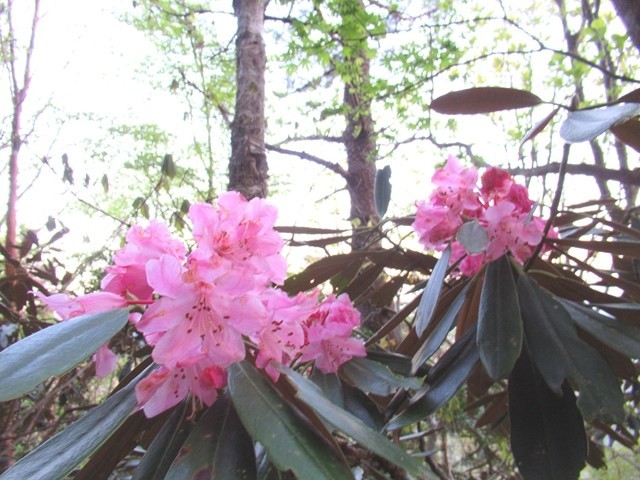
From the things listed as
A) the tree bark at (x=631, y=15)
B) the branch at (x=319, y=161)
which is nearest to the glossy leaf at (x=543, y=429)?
the tree bark at (x=631, y=15)

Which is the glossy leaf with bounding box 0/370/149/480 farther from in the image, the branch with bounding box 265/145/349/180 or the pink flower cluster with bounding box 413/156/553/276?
the branch with bounding box 265/145/349/180

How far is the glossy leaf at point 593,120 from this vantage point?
17.4 inches

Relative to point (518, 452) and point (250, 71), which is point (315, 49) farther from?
point (518, 452)

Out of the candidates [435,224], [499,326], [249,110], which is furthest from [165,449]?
[249,110]

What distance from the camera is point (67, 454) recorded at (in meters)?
0.39

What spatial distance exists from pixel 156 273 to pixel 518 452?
0.42 meters

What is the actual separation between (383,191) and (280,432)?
0.63 metres

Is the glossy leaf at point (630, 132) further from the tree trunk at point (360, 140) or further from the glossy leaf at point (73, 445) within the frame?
the tree trunk at point (360, 140)

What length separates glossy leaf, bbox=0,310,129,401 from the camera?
0.34m

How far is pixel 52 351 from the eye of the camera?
0.37m

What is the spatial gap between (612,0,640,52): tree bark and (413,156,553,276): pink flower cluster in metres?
0.43

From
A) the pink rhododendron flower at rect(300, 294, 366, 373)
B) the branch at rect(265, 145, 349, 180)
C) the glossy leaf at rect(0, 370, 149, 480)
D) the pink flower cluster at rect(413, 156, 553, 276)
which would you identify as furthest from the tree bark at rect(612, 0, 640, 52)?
the branch at rect(265, 145, 349, 180)

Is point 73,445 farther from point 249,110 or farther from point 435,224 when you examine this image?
point 249,110

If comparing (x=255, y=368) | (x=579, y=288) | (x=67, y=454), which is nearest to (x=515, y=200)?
(x=579, y=288)
